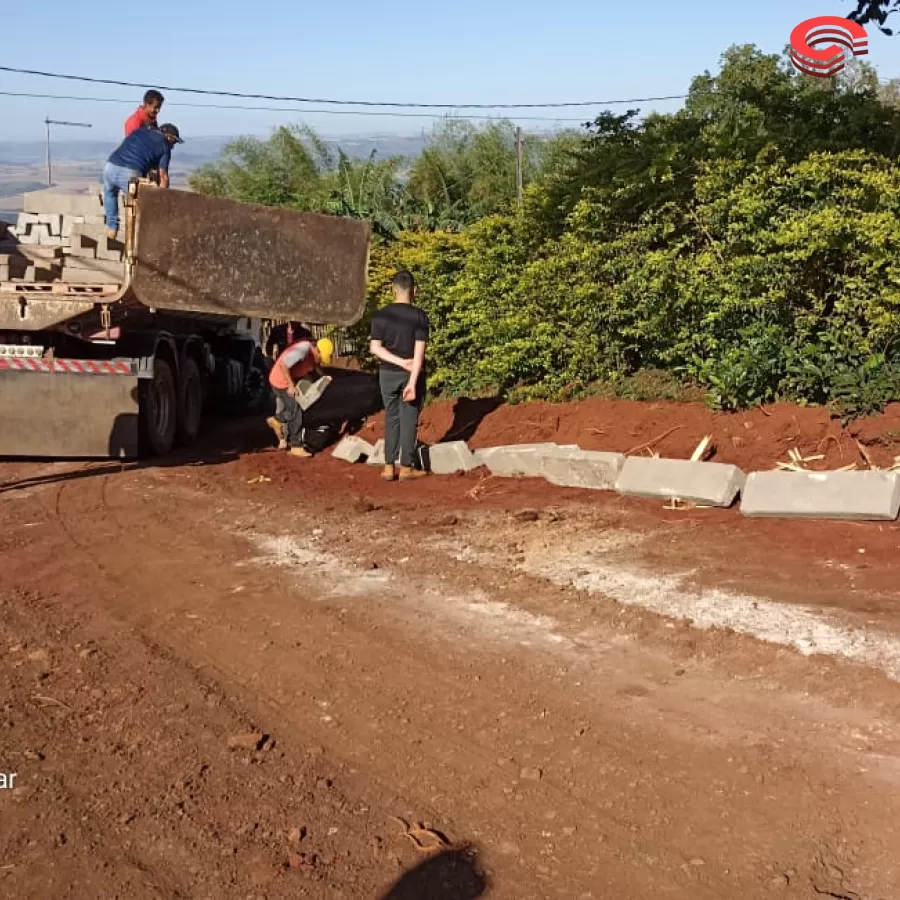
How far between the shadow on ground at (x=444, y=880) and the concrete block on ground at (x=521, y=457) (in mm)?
5822

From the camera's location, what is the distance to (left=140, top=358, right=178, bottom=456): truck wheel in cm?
1184

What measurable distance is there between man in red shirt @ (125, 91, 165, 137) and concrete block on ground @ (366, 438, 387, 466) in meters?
4.16

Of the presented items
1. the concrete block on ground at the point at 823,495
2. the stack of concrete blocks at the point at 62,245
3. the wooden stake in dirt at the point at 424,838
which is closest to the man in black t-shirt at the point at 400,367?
the stack of concrete blocks at the point at 62,245

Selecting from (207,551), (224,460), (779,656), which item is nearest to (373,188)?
(224,460)

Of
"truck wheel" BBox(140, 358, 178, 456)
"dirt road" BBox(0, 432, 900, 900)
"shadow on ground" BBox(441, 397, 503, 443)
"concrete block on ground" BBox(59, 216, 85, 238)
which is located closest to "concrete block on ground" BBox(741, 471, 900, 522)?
"dirt road" BBox(0, 432, 900, 900)

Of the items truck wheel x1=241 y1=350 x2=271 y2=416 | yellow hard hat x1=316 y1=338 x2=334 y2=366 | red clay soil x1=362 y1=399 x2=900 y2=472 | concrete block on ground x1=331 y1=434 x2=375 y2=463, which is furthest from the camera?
truck wheel x1=241 y1=350 x2=271 y2=416

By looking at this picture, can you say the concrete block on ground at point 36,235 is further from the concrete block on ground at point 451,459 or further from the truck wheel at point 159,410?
the concrete block on ground at point 451,459

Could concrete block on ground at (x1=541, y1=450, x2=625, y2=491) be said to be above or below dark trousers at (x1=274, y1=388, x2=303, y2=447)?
above

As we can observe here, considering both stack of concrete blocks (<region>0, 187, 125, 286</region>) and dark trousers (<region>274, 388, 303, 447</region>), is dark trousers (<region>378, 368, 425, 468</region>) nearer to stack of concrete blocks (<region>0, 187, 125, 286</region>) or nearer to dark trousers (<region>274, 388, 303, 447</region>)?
dark trousers (<region>274, 388, 303, 447</region>)

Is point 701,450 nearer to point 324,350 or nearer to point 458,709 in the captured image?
point 458,709

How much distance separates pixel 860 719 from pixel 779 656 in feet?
2.46

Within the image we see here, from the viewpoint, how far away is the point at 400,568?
7.42m

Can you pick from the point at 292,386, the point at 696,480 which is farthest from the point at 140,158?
the point at 696,480

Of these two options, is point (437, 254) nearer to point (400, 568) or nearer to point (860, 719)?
point (400, 568)
